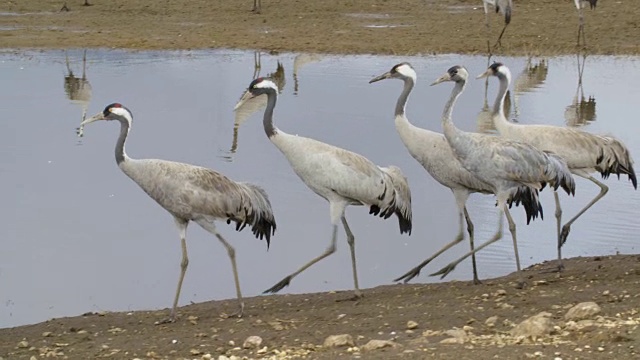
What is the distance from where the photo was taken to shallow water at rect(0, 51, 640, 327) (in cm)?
866

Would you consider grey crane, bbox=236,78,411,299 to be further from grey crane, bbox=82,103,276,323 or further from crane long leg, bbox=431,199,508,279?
crane long leg, bbox=431,199,508,279

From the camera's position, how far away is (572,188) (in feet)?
27.1

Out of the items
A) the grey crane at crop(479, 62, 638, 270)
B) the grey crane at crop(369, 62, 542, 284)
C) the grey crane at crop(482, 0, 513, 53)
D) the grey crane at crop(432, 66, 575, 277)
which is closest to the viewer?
the grey crane at crop(432, 66, 575, 277)

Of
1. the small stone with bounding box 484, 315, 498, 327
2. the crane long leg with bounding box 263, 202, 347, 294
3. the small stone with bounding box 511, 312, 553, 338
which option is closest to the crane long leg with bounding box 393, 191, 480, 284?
the crane long leg with bounding box 263, 202, 347, 294

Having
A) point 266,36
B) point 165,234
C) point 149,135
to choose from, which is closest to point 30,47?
point 266,36

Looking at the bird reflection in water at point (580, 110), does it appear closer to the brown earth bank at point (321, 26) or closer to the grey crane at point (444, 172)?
the brown earth bank at point (321, 26)

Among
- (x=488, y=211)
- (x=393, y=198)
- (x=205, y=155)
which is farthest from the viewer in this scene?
(x=205, y=155)

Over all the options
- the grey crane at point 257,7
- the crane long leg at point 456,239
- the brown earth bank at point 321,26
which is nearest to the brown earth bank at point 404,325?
the crane long leg at point 456,239

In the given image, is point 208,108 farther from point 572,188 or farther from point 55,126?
point 572,188

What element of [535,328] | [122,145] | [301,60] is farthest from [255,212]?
[301,60]

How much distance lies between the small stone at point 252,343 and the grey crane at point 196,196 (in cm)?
97

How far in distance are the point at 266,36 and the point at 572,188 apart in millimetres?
13210

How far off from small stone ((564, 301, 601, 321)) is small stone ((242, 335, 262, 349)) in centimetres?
154

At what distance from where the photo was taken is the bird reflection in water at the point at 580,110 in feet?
44.5
